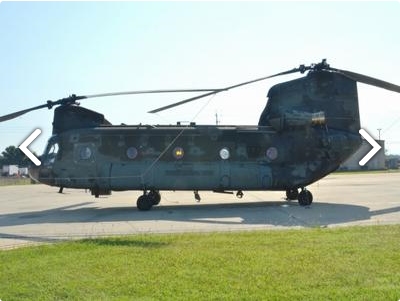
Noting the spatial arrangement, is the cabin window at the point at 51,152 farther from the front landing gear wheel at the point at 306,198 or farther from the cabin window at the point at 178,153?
the front landing gear wheel at the point at 306,198

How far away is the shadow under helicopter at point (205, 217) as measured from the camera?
11.4 m

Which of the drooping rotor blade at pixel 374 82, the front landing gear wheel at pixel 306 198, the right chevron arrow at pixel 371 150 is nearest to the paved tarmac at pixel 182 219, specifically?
the front landing gear wheel at pixel 306 198

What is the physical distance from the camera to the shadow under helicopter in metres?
11.4

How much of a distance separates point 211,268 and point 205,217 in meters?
7.70

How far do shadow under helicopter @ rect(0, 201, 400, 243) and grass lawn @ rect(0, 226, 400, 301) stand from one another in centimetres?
224

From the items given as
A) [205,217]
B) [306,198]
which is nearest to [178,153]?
[205,217]

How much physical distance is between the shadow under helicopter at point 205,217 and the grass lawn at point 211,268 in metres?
2.24

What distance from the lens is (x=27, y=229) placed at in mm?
12109

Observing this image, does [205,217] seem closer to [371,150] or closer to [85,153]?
[371,150]

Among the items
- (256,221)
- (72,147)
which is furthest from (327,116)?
(72,147)

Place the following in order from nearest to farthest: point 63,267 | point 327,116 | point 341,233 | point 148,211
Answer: point 63,267, point 341,233, point 148,211, point 327,116

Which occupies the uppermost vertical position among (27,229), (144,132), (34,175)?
(144,132)

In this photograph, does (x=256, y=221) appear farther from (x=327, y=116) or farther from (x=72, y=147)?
(x=72, y=147)

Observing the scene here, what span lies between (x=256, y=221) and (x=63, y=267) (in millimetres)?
6831
